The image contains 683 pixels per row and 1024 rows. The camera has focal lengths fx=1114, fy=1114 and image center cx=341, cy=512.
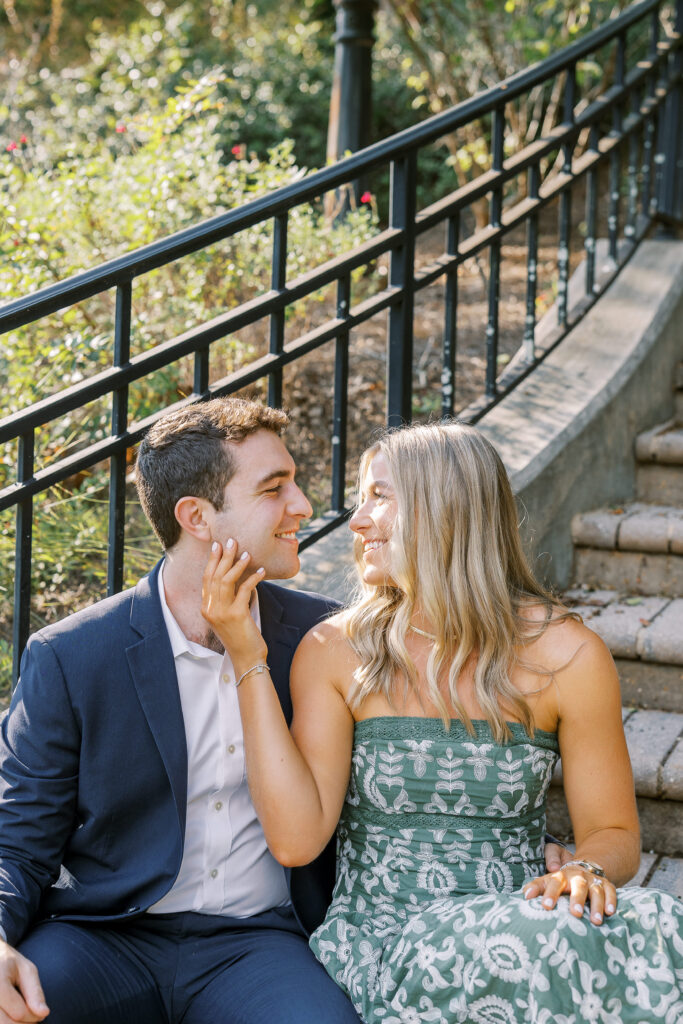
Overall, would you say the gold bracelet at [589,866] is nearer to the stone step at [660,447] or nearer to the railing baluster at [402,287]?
the railing baluster at [402,287]

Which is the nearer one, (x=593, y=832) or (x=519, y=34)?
(x=593, y=832)

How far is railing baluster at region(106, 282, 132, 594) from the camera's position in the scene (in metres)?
2.62

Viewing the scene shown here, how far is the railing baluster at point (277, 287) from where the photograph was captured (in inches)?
119

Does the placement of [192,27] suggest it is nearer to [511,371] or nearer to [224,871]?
[511,371]

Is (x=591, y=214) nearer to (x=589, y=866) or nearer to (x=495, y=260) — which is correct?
(x=495, y=260)

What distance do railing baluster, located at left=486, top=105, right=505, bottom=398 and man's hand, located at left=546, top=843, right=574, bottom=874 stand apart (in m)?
2.03

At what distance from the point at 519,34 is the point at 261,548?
18.2 ft

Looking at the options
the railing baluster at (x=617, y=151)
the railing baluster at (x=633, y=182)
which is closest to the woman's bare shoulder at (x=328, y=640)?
the railing baluster at (x=617, y=151)

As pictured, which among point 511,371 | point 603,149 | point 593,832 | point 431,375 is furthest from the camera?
point 431,375

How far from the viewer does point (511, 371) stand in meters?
4.25

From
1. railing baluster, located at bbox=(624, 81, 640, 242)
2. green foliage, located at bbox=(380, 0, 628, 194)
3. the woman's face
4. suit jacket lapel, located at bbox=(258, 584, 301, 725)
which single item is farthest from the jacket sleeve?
green foliage, located at bbox=(380, 0, 628, 194)

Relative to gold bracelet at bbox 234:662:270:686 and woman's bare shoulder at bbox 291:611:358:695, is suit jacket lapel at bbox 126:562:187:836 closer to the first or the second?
gold bracelet at bbox 234:662:270:686

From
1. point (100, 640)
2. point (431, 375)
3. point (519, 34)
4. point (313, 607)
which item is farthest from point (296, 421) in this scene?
point (519, 34)

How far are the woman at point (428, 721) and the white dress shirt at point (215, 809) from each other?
139 millimetres
